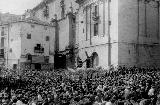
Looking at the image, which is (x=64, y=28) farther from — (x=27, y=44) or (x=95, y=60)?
(x=95, y=60)

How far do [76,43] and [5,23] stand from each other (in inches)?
500

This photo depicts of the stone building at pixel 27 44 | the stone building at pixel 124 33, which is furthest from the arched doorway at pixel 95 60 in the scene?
the stone building at pixel 27 44

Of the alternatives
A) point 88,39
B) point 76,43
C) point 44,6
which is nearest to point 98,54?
point 88,39

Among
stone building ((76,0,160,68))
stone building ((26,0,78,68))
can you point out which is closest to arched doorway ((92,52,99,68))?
stone building ((76,0,160,68))

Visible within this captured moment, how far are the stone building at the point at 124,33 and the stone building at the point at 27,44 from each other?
11095 millimetres

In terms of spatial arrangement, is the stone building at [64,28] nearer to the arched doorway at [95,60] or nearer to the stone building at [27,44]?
the stone building at [27,44]

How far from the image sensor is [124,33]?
113ft

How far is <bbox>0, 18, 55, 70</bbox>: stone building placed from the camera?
45844mm

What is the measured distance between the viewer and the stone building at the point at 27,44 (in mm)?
45844

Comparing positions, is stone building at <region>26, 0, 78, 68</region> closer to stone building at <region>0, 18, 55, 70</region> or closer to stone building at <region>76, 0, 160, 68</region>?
stone building at <region>0, 18, 55, 70</region>

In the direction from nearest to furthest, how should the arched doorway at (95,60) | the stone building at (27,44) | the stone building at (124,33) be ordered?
the stone building at (124,33), the arched doorway at (95,60), the stone building at (27,44)

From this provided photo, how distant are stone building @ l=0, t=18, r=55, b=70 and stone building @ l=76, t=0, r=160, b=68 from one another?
36.4 feet

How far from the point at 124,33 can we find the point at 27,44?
692 inches

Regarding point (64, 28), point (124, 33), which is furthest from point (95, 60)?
point (64, 28)
